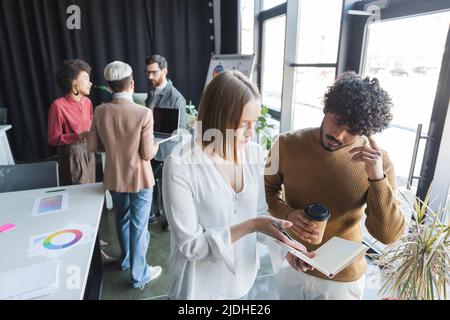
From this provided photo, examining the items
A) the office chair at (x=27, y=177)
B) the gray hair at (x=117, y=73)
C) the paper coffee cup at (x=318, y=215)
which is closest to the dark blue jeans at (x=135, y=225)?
the office chair at (x=27, y=177)

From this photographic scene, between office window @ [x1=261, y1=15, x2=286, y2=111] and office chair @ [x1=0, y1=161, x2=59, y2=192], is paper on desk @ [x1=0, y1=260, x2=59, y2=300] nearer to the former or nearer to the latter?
office chair @ [x1=0, y1=161, x2=59, y2=192]

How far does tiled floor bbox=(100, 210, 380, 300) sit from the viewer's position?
1.99 meters

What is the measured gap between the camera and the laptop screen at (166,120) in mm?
2703

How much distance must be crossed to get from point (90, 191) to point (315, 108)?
1.99 meters

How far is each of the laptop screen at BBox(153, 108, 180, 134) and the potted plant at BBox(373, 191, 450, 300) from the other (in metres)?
2.01

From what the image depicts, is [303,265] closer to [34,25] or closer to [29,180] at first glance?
[29,180]

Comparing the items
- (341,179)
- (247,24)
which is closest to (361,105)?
(341,179)

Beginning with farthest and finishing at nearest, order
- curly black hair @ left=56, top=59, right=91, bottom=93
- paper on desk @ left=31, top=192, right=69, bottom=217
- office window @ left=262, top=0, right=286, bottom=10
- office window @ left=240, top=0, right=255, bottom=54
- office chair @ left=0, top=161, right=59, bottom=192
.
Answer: office window @ left=240, top=0, right=255, bottom=54
office window @ left=262, top=0, right=286, bottom=10
curly black hair @ left=56, top=59, right=91, bottom=93
office chair @ left=0, top=161, right=59, bottom=192
paper on desk @ left=31, top=192, right=69, bottom=217

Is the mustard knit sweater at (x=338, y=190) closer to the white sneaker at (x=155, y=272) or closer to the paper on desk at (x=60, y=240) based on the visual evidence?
the paper on desk at (x=60, y=240)

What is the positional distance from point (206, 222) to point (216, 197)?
0.30ft

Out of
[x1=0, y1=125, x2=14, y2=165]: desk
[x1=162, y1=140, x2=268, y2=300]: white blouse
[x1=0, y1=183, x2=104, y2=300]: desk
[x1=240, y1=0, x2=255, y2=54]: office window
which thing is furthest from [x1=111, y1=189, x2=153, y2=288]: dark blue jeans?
[x1=240, y1=0, x2=255, y2=54]: office window

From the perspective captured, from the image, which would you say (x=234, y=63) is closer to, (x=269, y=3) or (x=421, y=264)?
(x=269, y=3)

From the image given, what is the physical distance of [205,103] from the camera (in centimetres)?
90
